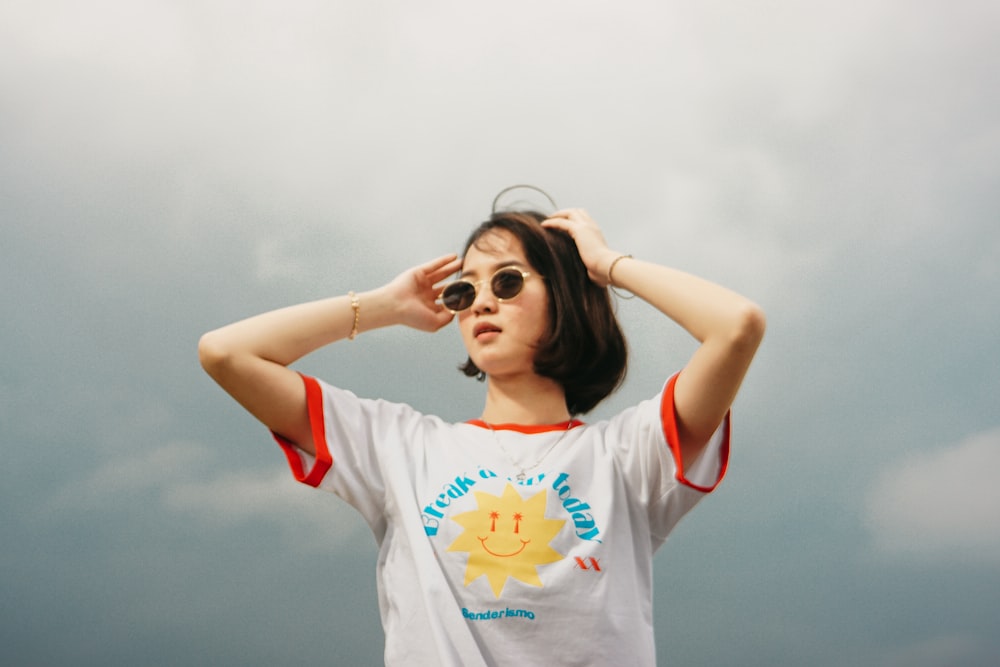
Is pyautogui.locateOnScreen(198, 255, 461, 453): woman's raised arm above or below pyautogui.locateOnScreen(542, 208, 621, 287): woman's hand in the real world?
below

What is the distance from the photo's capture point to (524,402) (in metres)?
3.31

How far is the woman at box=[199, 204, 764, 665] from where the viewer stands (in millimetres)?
2744

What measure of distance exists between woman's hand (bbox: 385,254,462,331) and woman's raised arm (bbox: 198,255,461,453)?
4 cm

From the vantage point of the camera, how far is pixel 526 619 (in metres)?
2.72

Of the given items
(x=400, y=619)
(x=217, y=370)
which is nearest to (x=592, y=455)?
(x=400, y=619)

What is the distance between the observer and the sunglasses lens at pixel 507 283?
3.27 metres

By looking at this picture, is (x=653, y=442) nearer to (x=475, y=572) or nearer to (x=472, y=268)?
(x=475, y=572)

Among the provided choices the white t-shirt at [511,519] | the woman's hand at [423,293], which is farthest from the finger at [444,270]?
the white t-shirt at [511,519]

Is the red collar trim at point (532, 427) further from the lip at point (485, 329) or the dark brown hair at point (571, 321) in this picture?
the lip at point (485, 329)

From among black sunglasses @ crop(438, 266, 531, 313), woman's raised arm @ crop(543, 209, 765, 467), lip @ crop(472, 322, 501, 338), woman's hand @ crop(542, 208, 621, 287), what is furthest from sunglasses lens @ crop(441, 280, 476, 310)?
woman's raised arm @ crop(543, 209, 765, 467)

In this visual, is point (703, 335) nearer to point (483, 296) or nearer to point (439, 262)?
point (483, 296)

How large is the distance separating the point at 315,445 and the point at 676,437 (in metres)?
1.18

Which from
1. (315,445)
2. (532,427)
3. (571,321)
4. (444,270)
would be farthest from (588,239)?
(315,445)

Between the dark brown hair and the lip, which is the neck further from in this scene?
the lip
